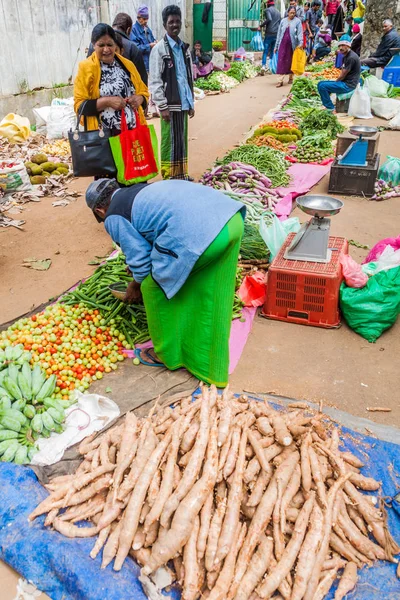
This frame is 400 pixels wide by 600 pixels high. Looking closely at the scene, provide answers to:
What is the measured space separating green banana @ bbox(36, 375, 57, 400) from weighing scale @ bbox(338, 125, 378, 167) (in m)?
5.30

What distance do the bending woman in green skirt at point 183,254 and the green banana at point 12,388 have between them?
97cm

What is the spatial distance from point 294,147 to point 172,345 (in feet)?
21.9

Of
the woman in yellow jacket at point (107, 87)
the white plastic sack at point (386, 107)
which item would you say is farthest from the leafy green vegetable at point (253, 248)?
the white plastic sack at point (386, 107)

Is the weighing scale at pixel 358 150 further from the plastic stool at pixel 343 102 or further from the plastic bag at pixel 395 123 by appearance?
the plastic stool at pixel 343 102

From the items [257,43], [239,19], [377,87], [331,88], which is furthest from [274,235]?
[239,19]

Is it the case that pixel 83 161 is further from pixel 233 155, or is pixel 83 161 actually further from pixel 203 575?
pixel 203 575

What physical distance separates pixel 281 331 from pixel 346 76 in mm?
9245

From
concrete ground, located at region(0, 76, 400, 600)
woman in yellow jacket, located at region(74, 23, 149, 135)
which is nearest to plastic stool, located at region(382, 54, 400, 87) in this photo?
concrete ground, located at region(0, 76, 400, 600)

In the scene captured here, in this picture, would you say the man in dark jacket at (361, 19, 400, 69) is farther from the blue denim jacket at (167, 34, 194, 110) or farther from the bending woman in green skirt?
the bending woman in green skirt

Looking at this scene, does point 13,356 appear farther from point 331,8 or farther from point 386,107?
point 331,8

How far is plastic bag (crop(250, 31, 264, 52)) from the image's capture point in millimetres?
20047

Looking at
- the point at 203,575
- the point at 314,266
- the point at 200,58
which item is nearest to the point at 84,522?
the point at 203,575

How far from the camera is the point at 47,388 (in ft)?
10.7

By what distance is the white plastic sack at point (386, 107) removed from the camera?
11.4 m
